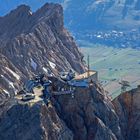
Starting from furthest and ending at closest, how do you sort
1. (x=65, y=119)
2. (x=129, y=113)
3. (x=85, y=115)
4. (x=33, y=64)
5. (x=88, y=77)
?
(x=33, y=64) → (x=129, y=113) → (x=88, y=77) → (x=85, y=115) → (x=65, y=119)

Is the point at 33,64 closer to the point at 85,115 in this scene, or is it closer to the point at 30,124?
the point at 85,115

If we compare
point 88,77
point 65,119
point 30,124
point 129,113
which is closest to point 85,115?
point 65,119

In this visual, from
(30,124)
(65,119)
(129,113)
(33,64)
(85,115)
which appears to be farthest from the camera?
(33,64)


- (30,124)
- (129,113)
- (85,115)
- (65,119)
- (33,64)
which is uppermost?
(30,124)

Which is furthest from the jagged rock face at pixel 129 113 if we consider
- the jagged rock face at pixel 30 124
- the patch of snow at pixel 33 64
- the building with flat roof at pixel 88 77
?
the patch of snow at pixel 33 64

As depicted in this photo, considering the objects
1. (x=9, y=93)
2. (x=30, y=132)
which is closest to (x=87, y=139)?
(x=30, y=132)

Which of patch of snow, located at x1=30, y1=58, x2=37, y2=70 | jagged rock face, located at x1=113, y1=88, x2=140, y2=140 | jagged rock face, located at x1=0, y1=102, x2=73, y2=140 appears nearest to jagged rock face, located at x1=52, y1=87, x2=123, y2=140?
jagged rock face, located at x1=0, y1=102, x2=73, y2=140

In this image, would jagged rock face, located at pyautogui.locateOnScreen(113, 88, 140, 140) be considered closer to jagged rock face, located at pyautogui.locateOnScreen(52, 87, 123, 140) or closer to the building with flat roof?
the building with flat roof

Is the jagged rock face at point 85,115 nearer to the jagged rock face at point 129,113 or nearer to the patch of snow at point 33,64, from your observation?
the jagged rock face at point 129,113
